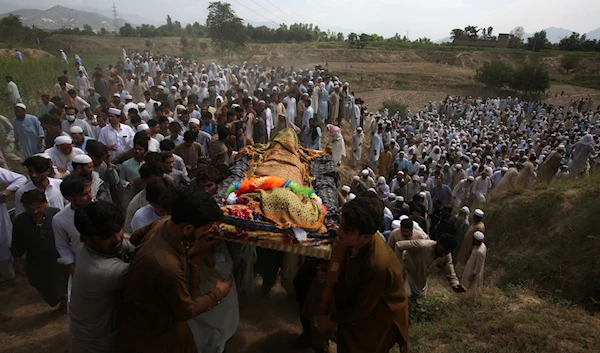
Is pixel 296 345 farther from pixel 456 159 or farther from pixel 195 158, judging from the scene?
pixel 456 159

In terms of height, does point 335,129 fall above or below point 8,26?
below

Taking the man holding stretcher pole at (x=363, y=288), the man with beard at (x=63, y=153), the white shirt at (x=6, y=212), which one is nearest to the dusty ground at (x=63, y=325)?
the white shirt at (x=6, y=212)

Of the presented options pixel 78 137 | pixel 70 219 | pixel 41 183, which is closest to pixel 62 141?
pixel 78 137

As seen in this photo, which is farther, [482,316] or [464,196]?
[464,196]

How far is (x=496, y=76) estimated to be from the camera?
1352 inches

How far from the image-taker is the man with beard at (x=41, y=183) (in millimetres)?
3682

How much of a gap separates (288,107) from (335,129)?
1772mm

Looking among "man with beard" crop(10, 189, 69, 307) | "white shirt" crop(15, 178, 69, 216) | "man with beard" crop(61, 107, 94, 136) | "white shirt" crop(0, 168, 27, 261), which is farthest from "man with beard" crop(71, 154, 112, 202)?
"man with beard" crop(61, 107, 94, 136)

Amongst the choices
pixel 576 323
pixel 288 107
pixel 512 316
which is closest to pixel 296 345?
pixel 512 316

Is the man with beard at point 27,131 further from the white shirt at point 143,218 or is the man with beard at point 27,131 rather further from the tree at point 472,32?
the tree at point 472,32

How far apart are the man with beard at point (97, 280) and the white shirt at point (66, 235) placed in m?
1.03

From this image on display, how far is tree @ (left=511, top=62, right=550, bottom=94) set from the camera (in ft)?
108

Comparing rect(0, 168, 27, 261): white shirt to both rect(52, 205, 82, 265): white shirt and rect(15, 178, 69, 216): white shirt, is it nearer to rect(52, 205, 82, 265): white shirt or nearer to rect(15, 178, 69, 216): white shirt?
rect(15, 178, 69, 216): white shirt

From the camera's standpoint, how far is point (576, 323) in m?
4.10
